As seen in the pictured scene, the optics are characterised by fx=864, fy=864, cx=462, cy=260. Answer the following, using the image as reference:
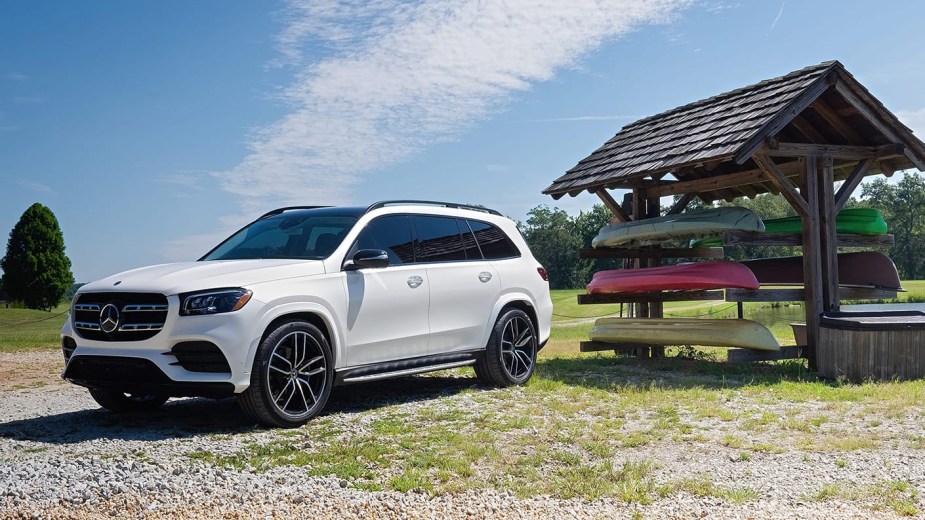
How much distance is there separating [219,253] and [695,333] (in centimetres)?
769

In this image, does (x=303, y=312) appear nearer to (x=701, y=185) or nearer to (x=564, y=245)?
(x=701, y=185)

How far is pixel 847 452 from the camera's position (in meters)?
6.91

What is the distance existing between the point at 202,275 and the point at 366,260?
60.4 inches

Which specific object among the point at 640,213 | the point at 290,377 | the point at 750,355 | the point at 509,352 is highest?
the point at 640,213

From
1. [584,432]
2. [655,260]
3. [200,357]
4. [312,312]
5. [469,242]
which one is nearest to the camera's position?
[200,357]

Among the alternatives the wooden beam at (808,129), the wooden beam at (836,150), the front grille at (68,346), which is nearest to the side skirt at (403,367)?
the front grille at (68,346)

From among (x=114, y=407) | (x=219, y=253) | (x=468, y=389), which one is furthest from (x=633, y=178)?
(x=114, y=407)

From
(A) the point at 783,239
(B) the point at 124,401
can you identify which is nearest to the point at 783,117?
(A) the point at 783,239

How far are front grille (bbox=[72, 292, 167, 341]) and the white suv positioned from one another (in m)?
0.01

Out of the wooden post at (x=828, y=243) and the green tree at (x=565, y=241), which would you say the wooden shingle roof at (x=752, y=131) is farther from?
the green tree at (x=565, y=241)

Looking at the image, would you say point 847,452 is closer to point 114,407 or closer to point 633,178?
point 114,407

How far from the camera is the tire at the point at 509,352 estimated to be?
10133 millimetres

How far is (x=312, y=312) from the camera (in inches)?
313

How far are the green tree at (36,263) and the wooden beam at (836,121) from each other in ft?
180
